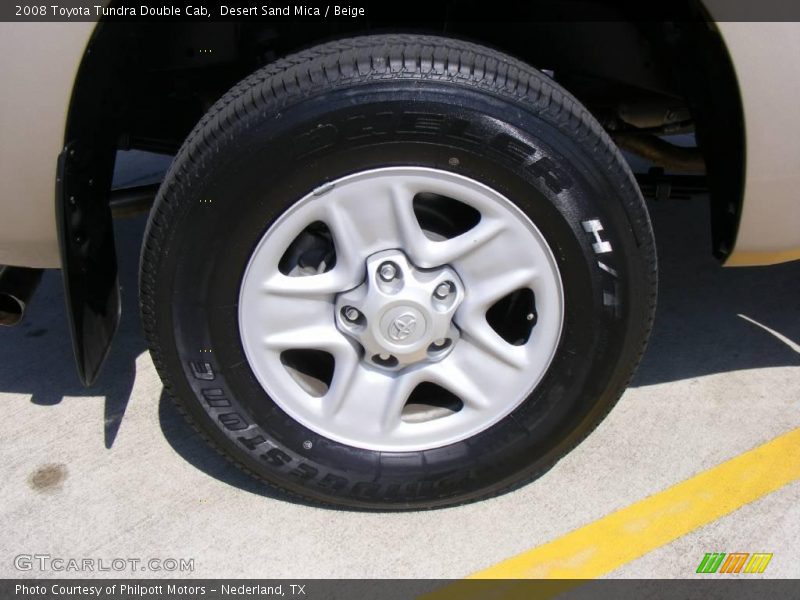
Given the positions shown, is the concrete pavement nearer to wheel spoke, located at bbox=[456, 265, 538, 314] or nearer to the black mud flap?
the black mud flap

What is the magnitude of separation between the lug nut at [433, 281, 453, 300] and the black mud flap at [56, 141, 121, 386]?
0.94 m

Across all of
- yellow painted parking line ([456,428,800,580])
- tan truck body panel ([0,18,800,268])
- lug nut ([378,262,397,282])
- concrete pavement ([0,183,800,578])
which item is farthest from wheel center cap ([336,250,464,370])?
tan truck body panel ([0,18,800,268])

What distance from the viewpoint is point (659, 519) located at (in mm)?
2094

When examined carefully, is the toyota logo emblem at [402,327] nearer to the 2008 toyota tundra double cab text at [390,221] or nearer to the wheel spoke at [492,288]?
the 2008 toyota tundra double cab text at [390,221]

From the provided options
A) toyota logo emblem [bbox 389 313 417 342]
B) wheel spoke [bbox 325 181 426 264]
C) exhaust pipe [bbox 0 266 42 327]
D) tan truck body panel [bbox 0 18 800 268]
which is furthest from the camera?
exhaust pipe [bbox 0 266 42 327]

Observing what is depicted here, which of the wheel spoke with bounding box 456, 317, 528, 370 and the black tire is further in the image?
the wheel spoke with bounding box 456, 317, 528, 370

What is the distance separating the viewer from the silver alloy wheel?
71.7 inches

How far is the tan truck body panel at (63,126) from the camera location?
5.49 ft

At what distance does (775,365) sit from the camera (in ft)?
8.86

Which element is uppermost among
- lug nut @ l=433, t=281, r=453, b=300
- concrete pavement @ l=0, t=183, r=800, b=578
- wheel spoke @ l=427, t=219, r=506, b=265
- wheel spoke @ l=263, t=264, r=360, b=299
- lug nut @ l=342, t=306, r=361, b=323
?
wheel spoke @ l=427, t=219, r=506, b=265

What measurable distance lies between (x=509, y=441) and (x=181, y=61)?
137 centimetres

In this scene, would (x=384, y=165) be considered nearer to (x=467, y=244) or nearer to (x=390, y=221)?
(x=390, y=221)

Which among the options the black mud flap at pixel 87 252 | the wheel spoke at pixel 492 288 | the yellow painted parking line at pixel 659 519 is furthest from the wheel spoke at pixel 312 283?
the yellow painted parking line at pixel 659 519

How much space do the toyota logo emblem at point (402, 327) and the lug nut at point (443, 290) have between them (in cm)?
9
